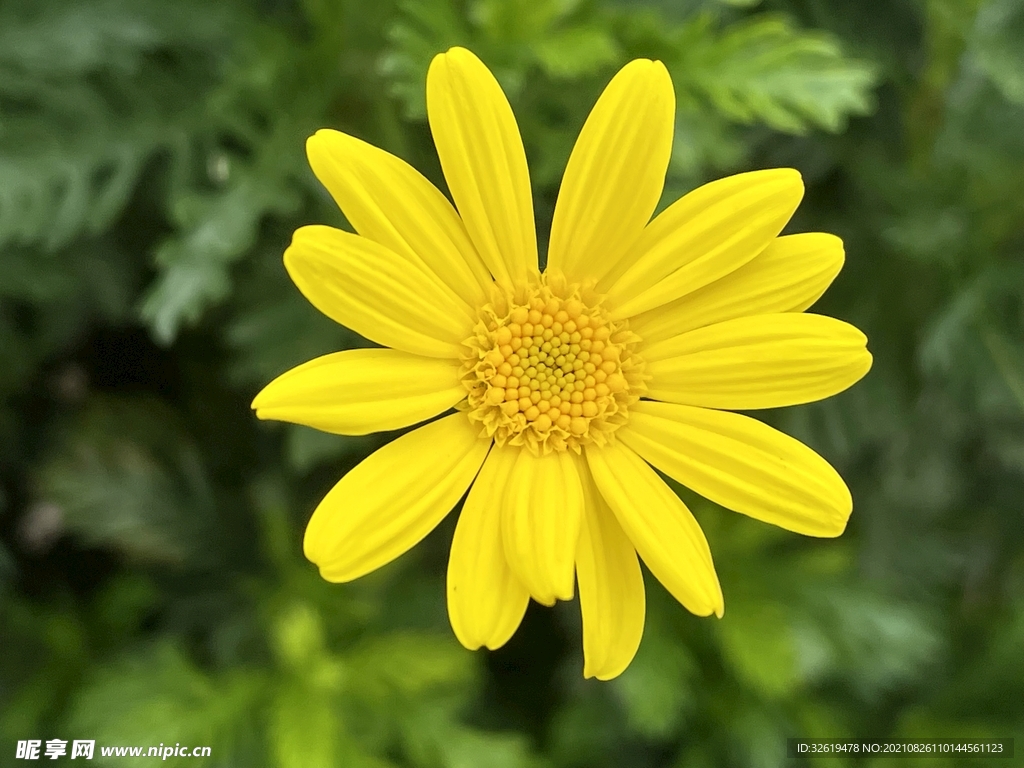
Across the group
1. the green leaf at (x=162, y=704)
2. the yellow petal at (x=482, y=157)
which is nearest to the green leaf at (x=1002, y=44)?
the yellow petal at (x=482, y=157)

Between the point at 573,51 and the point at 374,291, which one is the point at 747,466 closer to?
the point at 374,291

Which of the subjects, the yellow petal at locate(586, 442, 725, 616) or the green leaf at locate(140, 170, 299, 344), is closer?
the yellow petal at locate(586, 442, 725, 616)

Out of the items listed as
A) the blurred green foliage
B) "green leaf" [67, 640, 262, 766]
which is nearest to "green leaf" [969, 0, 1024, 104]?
the blurred green foliage

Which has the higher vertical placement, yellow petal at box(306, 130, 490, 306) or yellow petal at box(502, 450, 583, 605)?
yellow petal at box(306, 130, 490, 306)

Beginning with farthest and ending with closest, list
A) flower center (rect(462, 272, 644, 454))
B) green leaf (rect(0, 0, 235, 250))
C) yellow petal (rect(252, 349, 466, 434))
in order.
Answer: green leaf (rect(0, 0, 235, 250)), flower center (rect(462, 272, 644, 454)), yellow petal (rect(252, 349, 466, 434))

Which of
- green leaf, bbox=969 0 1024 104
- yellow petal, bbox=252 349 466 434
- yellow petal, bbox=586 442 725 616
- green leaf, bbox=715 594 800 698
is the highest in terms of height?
green leaf, bbox=969 0 1024 104

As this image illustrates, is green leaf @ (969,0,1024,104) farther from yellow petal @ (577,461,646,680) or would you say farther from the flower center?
yellow petal @ (577,461,646,680)

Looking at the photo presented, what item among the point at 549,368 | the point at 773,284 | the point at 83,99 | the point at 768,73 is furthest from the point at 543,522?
the point at 83,99

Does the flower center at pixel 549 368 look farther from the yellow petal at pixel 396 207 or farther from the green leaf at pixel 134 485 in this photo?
the green leaf at pixel 134 485
